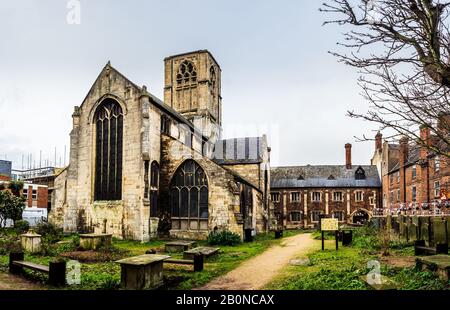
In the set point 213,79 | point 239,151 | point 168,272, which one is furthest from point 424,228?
point 213,79

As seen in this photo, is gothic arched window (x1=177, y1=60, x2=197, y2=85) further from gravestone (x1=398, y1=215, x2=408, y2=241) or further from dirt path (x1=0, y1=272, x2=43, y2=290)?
dirt path (x1=0, y1=272, x2=43, y2=290)

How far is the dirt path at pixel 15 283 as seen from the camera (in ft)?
31.7

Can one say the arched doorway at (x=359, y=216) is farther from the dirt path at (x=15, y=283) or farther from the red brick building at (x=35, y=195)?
the dirt path at (x=15, y=283)

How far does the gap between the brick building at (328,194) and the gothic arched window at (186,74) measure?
1872cm

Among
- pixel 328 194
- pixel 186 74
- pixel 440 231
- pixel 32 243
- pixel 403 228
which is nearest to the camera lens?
pixel 440 231

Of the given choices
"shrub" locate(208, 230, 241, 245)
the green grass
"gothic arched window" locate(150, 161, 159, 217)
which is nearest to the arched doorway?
"shrub" locate(208, 230, 241, 245)

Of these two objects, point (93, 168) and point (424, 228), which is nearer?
point (424, 228)

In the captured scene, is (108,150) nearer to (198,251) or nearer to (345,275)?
(198,251)

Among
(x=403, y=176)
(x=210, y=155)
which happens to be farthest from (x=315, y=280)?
(x=403, y=176)

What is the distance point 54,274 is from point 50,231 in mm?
13963

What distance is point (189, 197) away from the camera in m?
24.3

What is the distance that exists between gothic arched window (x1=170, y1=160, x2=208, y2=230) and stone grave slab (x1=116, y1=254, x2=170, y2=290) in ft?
45.7

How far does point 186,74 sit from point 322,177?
2345cm

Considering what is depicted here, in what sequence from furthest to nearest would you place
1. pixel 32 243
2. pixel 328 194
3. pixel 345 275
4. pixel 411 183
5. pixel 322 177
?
1. pixel 322 177
2. pixel 328 194
3. pixel 411 183
4. pixel 32 243
5. pixel 345 275
